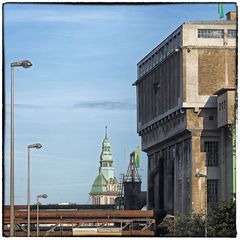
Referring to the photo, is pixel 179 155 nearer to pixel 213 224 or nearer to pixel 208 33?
pixel 208 33

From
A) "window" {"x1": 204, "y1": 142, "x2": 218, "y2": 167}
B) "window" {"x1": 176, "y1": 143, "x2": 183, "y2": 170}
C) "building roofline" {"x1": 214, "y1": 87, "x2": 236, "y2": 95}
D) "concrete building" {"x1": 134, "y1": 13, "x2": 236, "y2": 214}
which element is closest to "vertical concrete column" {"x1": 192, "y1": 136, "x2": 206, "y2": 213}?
"concrete building" {"x1": 134, "y1": 13, "x2": 236, "y2": 214}

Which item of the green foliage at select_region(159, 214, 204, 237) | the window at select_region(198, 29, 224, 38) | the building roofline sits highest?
the window at select_region(198, 29, 224, 38)

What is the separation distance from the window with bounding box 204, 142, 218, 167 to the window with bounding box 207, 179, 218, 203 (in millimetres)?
1867

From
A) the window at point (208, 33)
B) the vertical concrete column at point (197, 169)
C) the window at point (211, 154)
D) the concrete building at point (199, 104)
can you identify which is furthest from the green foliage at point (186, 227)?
the window at point (208, 33)

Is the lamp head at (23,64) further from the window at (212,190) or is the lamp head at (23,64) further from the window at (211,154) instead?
the window at (211,154)

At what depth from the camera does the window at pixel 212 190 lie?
315ft

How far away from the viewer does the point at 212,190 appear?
319 feet

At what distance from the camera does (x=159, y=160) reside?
112000mm

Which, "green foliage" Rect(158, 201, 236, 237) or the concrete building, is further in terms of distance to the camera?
the concrete building

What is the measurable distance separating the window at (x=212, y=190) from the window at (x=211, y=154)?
1.87 meters

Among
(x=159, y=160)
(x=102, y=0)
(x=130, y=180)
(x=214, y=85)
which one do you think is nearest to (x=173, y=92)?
(x=214, y=85)

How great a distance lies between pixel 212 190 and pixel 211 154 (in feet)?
13.2

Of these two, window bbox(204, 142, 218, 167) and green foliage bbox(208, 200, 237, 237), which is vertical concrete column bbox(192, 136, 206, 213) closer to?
window bbox(204, 142, 218, 167)

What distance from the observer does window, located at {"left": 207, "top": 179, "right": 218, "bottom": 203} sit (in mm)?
95912
